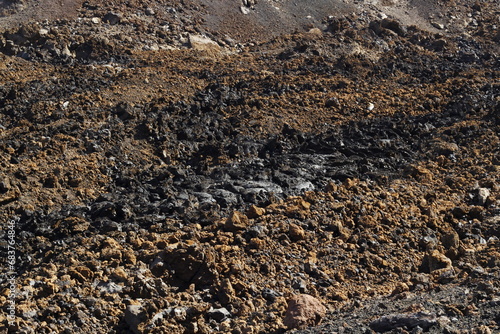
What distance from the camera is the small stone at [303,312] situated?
6.38m

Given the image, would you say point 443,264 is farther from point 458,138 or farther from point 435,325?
point 458,138

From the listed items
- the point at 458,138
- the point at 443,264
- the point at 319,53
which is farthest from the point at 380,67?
the point at 443,264

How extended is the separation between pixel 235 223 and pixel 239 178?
2114 millimetres

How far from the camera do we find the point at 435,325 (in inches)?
216

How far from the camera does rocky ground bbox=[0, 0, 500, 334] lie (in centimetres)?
650

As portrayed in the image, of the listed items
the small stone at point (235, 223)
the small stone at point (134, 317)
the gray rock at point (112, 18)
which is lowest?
the gray rock at point (112, 18)

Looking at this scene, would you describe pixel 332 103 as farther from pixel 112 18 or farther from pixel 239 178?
pixel 112 18

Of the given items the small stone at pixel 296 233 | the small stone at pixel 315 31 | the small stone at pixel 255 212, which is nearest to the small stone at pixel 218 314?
the small stone at pixel 296 233

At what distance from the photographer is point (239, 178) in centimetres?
989

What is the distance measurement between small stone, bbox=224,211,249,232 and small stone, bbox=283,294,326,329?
53.0 inches

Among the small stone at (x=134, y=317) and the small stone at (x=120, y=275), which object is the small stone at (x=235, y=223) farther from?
the small stone at (x=134, y=317)

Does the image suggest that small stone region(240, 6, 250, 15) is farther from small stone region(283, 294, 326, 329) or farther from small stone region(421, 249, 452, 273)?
small stone region(283, 294, 326, 329)

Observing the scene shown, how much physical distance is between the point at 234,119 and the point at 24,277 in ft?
20.4

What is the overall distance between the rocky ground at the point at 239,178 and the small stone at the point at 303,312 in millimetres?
58
